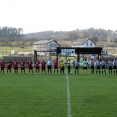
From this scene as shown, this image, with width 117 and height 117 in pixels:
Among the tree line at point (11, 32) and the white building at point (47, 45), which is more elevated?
the tree line at point (11, 32)

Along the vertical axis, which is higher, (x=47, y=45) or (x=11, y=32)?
(x=11, y=32)

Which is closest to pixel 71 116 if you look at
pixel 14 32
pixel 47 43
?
pixel 47 43

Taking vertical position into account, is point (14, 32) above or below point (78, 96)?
above

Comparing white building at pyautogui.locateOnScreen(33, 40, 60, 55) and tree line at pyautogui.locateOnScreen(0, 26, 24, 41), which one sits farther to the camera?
tree line at pyautogui.locateOnScreen(0, 26, 24, 41)

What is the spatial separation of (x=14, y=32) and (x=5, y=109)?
508 feet

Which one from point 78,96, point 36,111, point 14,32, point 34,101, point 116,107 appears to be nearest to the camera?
point 36,111

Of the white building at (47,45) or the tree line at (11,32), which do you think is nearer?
the white building at (47,45)

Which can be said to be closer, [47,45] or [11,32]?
[47,45]

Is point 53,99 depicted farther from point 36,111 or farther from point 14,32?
point 14,32

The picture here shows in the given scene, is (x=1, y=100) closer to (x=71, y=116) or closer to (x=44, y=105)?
(x=44, y=105)

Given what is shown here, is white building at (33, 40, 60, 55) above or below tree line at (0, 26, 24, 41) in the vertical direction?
below

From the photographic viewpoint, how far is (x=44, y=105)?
12562 mm

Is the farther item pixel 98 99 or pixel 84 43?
pixel 84 43

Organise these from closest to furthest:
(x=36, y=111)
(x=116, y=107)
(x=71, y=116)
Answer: (x=71, y=116), (x=36, y=111), (x=116, y=107)
